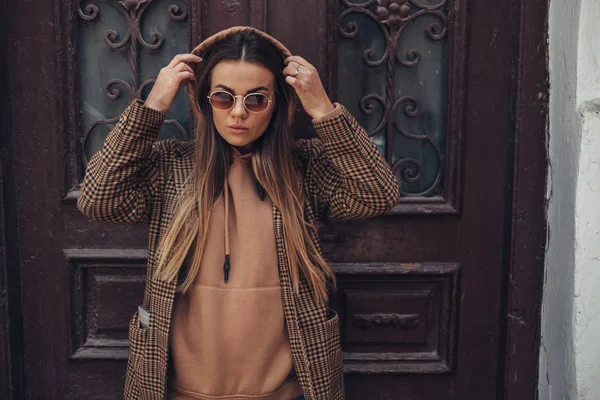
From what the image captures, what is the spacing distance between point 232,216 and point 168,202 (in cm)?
19

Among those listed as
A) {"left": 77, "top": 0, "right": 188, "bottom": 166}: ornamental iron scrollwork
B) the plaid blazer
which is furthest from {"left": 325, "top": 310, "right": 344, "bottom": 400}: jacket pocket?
{"left": 77, "top": 0, "right": 188, "bottom": 166}: ornamental iron scrollwork

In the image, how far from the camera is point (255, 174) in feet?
6.32

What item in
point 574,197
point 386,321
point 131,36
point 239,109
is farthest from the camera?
point 386,321

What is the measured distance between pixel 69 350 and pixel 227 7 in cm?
140

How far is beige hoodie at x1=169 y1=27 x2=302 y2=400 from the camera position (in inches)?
72.8

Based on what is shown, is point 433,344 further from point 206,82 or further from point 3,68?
point 3,68

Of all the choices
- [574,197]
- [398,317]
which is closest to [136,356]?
[398,317]

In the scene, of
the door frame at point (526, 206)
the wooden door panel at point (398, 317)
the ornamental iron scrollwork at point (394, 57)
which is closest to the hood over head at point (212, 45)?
the ornamental iron scrollwork at point (394, 57)

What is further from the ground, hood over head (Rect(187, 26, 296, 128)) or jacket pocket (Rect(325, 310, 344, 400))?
hood over head (Rect(187, 26, 296, 128))

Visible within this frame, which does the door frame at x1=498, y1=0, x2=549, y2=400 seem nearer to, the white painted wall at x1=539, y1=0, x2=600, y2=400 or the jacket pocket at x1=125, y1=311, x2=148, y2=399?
the white painted wall at x1=539, y1=0, x2=600, y2=400

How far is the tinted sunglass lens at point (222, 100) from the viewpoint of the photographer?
1.81 metres

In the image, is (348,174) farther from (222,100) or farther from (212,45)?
(212,45)

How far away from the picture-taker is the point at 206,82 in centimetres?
194

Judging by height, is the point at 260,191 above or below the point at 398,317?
above
